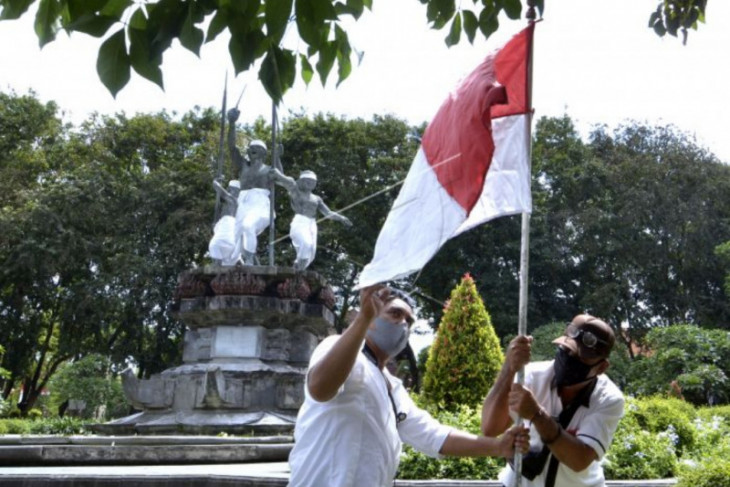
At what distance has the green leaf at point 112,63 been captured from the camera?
309cm

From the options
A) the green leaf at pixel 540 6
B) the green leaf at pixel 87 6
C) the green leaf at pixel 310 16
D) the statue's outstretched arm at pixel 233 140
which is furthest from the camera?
the statue's outstretched arm at pixel 233 140

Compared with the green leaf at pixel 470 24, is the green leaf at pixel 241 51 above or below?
below

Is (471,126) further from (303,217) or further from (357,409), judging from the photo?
(303,217)

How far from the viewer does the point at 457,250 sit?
108 ft

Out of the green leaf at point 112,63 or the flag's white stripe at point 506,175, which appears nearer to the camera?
the green leaf at point 112,63

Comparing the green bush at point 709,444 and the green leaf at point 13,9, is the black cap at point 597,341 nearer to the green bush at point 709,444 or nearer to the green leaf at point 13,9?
the green leaf at point 13,9

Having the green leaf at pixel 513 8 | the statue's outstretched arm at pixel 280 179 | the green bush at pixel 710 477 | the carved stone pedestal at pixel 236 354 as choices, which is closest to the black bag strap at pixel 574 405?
the green leaf at pixel 513 8

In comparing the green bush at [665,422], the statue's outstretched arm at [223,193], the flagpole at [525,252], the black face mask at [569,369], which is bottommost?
the green bush at [665,422]

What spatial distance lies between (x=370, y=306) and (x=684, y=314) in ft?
108

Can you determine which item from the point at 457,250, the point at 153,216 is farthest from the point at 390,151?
the point at 153,216

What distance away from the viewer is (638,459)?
711 cm

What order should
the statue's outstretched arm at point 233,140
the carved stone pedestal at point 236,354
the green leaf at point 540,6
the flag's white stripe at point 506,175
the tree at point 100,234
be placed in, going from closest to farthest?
1. the flag's white stripe at point 506,175
2. the green leaf at point 540,6
3. the carved stone pedestal at point 236,354
4. the statue's outstretched arm at point 233,140
5. the tree at point 100,234

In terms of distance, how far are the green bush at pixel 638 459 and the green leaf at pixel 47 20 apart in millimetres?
5208

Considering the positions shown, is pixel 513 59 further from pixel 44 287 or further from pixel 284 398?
pixel 44 287
